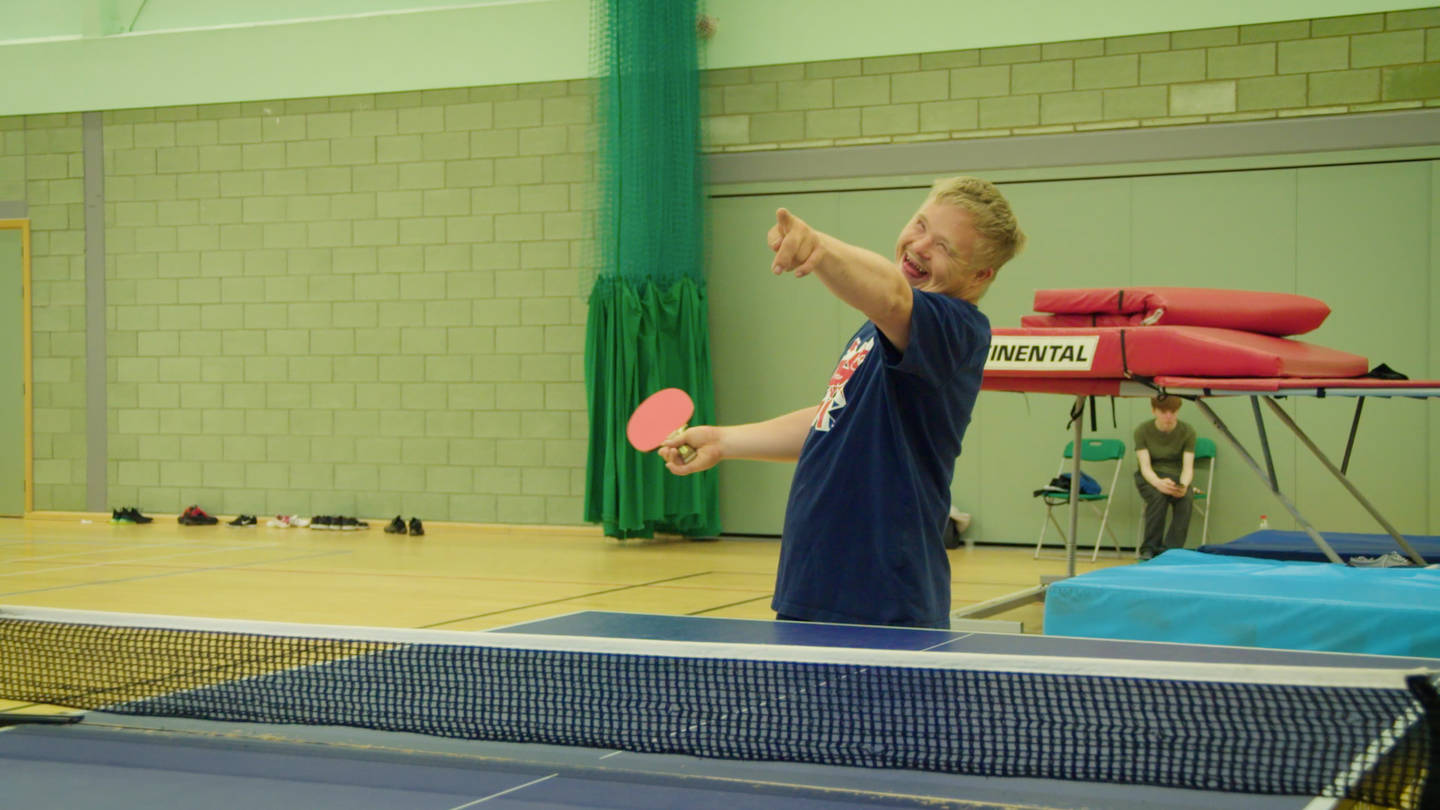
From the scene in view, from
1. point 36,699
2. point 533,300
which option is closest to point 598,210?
point 533,300

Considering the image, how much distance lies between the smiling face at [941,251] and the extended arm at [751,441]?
0.50 metres

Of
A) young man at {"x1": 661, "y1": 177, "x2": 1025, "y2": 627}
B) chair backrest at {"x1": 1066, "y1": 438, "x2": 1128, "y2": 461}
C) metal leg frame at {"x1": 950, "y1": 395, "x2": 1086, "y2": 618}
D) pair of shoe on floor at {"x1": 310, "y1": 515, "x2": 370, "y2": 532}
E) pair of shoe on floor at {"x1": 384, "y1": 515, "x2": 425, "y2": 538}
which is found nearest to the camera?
young man at {"x1": 661, "y1": 177, "x2": 1025, "y2": 627}

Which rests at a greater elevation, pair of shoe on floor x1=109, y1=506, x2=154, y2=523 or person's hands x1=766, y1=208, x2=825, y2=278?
person's hands x1=766, y1=208, x2=825, y2=278

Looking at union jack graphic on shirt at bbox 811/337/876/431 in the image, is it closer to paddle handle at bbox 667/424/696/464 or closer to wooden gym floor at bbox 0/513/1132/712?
paddle handle at bbox 667/424/696/464

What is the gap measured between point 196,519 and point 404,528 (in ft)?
7.09

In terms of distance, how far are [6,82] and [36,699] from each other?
1252 centimetres

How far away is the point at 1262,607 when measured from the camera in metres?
4.02

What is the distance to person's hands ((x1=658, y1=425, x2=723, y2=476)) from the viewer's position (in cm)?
278

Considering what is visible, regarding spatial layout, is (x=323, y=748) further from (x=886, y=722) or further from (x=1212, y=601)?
(x=1212, y=601)

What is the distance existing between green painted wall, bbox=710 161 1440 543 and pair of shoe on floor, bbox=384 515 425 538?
8.68 feet

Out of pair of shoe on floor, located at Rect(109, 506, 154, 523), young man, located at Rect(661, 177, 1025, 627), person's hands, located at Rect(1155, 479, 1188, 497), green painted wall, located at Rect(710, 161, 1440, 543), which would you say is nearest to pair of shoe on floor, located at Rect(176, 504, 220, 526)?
pair of shoe on floor, located at Rect(109, 506, 154, 523)

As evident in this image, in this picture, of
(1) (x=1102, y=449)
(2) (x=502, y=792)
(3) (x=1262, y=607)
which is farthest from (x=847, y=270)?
(1) (x=1102, y=449)

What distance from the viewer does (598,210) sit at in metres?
10.8

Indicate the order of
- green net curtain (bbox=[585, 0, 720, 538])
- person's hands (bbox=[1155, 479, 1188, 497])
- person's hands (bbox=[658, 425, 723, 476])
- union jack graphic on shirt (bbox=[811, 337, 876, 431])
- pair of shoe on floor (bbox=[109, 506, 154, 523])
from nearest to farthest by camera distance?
1. union jack graphic on shirt (bbox=[811, 337, 876, 431])
2. person's hands (bbox=[658, 425, 723, 476])
3. person's hands (bbox=[1155, 479, 1188, 497])
4. green net curtain (bbox=[585, 0, 720, 538])
5. pair of shoe on floor (bbox=[109, 506, 154, 523])
